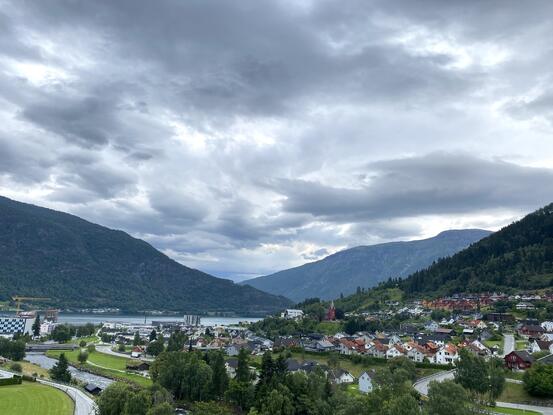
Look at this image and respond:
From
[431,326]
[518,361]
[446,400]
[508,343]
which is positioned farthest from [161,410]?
[431,326]

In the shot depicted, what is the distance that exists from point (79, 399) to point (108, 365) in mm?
48744

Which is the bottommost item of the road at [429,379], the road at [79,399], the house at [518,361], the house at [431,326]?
the road at [79,399]

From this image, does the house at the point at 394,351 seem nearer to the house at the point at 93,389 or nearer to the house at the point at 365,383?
the house at the point at 365,383

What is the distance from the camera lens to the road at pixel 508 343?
103 meters

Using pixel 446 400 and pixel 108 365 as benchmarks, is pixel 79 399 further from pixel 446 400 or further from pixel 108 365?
pixel 446 400

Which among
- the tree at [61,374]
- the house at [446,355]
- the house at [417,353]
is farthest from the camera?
the house at [417,353]

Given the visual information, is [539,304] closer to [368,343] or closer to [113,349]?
[368,343]

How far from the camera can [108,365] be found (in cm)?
11756

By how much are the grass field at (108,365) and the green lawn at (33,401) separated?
61.4 feet

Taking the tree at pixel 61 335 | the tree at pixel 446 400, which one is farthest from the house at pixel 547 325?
the tree at pixel 61 335

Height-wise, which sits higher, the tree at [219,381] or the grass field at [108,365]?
the tree at [219,381]

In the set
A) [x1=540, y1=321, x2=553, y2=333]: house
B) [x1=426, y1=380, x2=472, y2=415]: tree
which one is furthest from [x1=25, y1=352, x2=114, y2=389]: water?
[x1=540, y1=321, x2=553, y2=333]: house

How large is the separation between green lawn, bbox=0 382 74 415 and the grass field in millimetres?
18718

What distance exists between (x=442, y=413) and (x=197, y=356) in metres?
44.6
